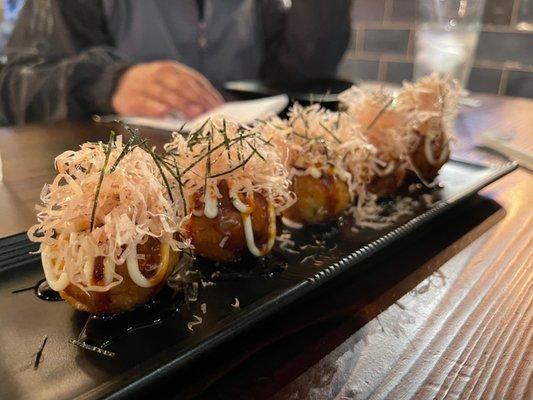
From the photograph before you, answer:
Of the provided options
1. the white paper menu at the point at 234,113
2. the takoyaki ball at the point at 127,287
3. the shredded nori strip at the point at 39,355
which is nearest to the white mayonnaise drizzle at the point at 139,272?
the takoyaki ball at the point at 127,287

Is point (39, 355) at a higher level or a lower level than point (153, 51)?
lower

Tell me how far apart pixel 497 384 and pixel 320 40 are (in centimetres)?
246

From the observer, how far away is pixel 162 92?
68.9 inches

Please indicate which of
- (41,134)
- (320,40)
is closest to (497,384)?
(41,134)

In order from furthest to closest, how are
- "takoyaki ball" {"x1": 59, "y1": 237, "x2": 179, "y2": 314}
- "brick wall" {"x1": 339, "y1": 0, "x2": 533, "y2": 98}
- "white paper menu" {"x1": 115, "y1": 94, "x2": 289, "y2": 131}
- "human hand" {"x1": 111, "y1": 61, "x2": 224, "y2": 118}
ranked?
"brick wall" {"x1": 339, "y1": 0, "x2": 533, "y2": 98} → "human hand" {"x1": 111, "y1": 61, "x2": 224, "y2": 118} → "white paper menu" {"x1": 115, "y1": 94, "x2": 289, "y2": 131} → "takoyaki ball" {"x1": 59, "y1": 237, "x2": 179, "y2": 314}

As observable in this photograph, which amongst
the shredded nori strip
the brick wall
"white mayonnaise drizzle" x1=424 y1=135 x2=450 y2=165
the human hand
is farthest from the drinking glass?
the shredded nori strip

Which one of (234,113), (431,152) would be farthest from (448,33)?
(431,152)

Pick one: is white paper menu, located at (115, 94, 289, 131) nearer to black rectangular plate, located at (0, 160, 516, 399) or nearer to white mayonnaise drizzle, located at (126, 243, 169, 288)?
black rectangular plate, located at (0, 160, 516, 399)

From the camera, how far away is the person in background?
1.80m

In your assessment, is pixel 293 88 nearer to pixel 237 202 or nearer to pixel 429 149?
pixel 429 149

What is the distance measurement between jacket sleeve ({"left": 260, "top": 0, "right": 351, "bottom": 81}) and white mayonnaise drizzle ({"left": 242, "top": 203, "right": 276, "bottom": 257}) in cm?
196

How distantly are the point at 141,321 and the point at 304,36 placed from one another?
2.38 m

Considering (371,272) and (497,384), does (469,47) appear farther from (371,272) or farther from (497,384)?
(497,384)

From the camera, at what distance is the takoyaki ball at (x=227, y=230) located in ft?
2.71
